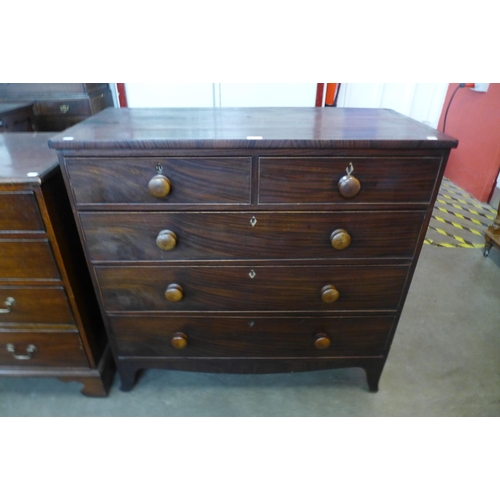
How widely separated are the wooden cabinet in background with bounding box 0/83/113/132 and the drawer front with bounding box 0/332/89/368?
5.56 ft

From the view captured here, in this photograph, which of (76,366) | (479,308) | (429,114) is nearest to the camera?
(76,366)

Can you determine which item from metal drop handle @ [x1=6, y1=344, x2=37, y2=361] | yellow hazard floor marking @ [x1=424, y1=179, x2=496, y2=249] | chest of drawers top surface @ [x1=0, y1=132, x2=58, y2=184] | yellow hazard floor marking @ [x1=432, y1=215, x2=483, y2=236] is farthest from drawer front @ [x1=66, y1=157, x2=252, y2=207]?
yellow hazard floor marking @ [x1=432, y1=215, x2=483, y2=236]

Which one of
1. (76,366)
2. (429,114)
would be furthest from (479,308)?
(429,114)

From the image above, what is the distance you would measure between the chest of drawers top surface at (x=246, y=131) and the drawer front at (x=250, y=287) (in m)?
0.36

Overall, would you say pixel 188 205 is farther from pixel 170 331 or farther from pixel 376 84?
pixel 376 84

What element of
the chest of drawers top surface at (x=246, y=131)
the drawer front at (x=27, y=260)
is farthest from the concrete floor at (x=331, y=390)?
the chest of drawers top surface at (x=246, y=131)

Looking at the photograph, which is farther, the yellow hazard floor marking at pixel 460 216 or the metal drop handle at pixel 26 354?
the yellow hazard floor marking at pixel 460 216

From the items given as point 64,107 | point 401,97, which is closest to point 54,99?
point 64,107

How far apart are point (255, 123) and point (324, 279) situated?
19.2 inches

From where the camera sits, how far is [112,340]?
1181 millimetres

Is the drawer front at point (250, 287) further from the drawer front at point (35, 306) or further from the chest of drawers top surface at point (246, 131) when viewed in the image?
the chest of drawers top surface at point (246, 131)

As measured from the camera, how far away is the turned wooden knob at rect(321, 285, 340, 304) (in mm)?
1052

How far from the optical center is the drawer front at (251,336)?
1143mm

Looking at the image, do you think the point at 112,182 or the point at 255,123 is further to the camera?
the point at 255,123
